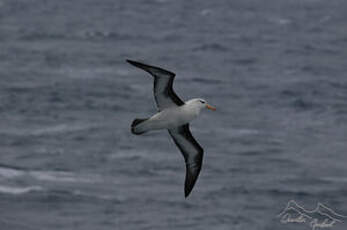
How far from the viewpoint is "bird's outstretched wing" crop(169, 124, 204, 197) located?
24297mm

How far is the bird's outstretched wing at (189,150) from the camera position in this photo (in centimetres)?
2430

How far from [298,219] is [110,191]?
13957 mm

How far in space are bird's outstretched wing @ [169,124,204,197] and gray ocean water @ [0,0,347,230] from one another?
28287 millimetres

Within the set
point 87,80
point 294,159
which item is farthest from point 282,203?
point 87,80

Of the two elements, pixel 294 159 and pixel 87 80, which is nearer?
pixel 294 159

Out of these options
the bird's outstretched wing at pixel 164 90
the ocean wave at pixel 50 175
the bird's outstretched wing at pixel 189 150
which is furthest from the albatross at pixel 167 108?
the ocean wave at pixel 50 175

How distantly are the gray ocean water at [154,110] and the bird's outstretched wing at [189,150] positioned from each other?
28.3 metres

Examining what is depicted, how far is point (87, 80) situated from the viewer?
8394 centimetres

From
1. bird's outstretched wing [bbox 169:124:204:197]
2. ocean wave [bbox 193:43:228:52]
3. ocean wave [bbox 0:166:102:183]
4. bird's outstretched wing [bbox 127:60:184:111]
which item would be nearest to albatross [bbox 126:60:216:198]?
bird's outstretched wing [bbox 127:60:184:111]

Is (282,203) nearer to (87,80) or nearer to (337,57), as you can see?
(87,80)

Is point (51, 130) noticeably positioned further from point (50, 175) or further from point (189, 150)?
point (189, 150)

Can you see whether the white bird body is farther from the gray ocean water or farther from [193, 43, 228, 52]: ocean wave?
[193, 43, 228, 52]: ocean wave

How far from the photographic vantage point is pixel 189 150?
81.1ft

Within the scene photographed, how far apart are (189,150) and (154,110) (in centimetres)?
5202
